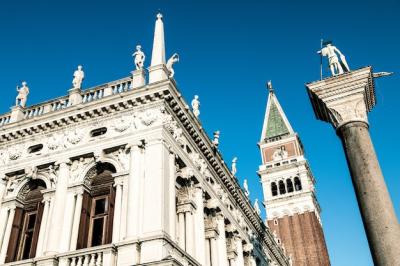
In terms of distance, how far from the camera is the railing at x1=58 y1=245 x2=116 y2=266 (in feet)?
51.3

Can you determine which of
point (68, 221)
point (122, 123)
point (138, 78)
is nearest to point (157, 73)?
point (138, 78)

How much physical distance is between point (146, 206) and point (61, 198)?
4200 mm

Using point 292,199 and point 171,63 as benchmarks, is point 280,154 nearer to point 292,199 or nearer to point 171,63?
point 292,199

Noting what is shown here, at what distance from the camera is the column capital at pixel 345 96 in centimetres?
1062

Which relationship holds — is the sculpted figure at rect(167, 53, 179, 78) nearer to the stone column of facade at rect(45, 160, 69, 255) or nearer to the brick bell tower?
the stone column of facade at rect(45, 160, 69, 255)

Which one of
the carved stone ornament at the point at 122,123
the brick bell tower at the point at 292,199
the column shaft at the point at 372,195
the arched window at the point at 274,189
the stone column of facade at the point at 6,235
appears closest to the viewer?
the column shaft at the point at 372,195

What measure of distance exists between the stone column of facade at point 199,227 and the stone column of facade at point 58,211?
6.10 metres

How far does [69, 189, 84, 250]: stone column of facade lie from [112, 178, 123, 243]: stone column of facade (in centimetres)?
162

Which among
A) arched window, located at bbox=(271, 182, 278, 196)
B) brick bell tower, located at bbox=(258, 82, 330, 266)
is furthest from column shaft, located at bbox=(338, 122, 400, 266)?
arched window, located at bbox=(271, 182, 278, 196)

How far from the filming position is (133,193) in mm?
17344

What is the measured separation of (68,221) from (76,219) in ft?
1.09

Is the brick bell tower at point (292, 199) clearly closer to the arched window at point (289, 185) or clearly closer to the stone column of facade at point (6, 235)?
the arched window at point (289, 185)

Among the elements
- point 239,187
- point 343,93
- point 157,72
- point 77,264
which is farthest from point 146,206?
point 239,187

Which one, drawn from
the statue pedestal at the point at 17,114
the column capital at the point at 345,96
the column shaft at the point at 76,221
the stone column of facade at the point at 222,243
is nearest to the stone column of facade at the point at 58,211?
the column shaft at the point at 76,221
